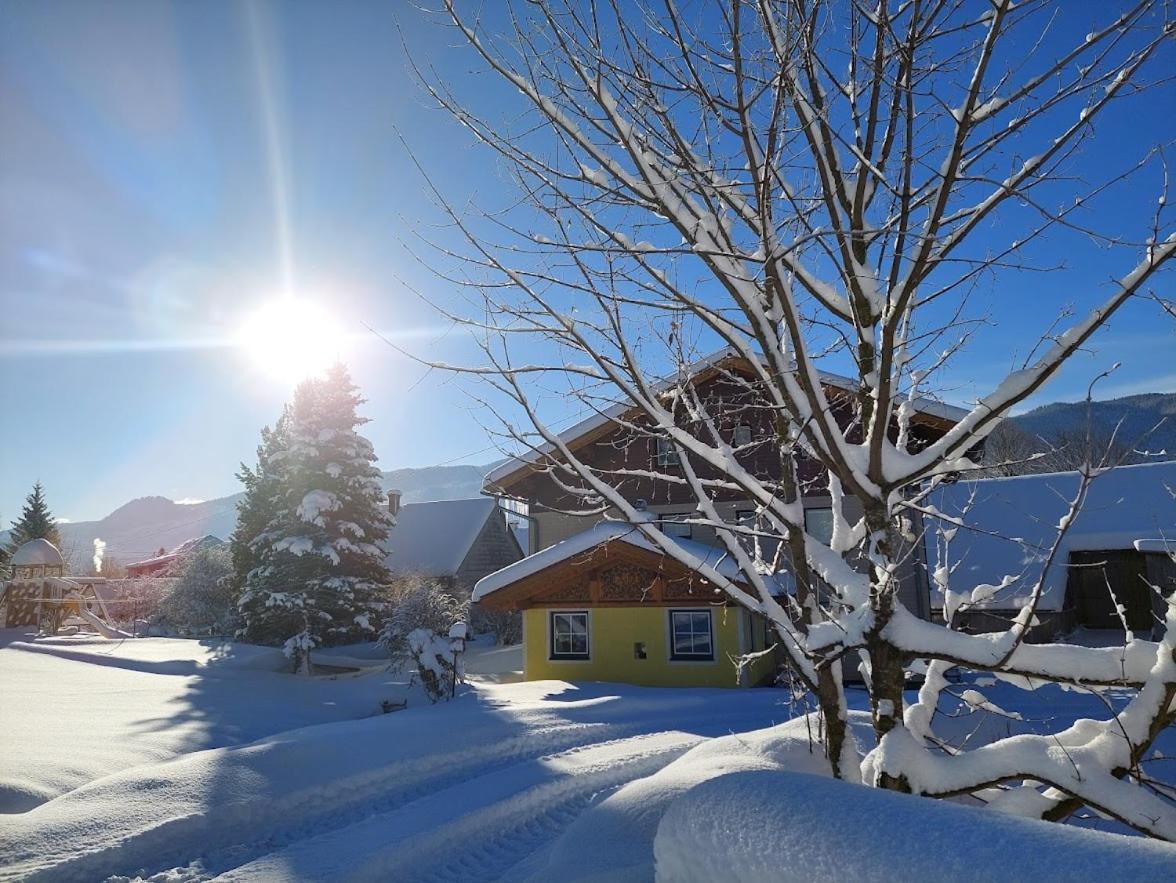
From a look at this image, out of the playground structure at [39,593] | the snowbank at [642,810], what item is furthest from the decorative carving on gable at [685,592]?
the playground structure at [39,593]

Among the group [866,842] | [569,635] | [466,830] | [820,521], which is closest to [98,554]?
[569,635]

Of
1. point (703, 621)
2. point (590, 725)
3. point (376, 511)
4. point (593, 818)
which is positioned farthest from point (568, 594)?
point (593, 818)

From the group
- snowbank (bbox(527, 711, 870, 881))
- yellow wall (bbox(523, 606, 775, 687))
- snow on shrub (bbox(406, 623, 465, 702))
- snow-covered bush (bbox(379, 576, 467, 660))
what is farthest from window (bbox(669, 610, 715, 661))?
snowbank (bbox(527, 711, 870, 881))

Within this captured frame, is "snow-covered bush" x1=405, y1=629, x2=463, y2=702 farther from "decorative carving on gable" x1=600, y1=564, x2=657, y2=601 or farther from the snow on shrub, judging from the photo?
"decorative carving on gable" x1=600, y1=564, x2=657, y2=601

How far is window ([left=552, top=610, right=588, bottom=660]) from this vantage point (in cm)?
1802

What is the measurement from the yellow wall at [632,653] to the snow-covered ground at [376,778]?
1595mm

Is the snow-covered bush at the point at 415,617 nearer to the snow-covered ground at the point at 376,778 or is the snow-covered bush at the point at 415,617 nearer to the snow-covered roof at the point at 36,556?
the snow-covered ground at the point at 376,778

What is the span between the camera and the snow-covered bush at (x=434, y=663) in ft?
48.2

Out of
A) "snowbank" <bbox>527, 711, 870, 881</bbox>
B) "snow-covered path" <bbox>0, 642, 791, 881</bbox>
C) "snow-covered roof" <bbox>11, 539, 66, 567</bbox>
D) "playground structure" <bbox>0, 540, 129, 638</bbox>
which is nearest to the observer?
"snowbank" <bbox>527, 711, 870, 881</bbox>

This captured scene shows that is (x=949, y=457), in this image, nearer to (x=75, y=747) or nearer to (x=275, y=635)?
(x=75, y=747)

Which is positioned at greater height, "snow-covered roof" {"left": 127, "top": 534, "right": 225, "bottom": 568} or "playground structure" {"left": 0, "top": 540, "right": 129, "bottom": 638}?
"snow-covered roof" {"left": 127, "top": 534, "right": 225, "bottom": 568}

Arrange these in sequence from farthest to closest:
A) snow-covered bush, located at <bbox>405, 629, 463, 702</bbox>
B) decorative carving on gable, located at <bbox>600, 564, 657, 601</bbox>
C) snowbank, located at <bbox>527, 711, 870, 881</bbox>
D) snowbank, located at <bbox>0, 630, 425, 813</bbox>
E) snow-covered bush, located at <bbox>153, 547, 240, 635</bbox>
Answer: snow-covered bush, located at <bbox>153, 547, 240, 635</bbox>, decorative carving on gable, located at <bbox>600, 564, 657, 601</bbox>, snow-covered bush, located at <bbox>405, 629, 463, 702</bbox>, snowbank, located at <bbox>0, 630, 425, 813</bbox>, snowbank, located at <bbox>527, 711, 870, 881</bbox>

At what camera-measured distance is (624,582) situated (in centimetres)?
1769

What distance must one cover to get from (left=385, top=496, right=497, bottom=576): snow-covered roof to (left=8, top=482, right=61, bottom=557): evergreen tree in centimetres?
2296
